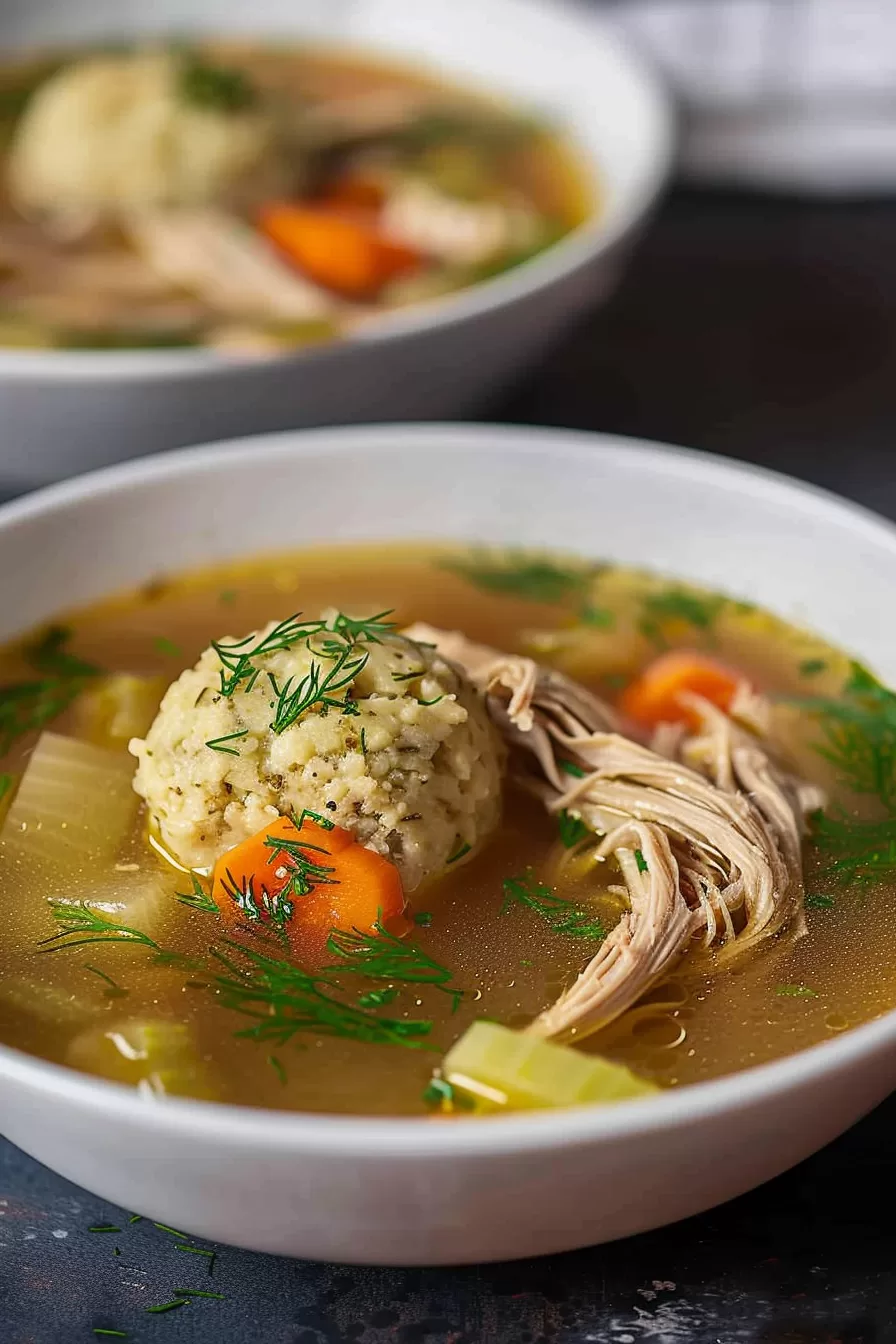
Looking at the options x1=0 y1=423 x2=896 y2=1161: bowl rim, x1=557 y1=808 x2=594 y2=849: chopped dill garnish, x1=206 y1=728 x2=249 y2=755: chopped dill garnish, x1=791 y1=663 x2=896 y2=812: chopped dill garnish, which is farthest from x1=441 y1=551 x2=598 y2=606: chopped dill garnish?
x1=0 y1=423 x2=896 y2=1161: bowl rim

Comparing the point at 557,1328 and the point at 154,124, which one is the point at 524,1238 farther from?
the point at 154,124

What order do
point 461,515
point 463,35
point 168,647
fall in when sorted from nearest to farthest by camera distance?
point 168,647
point 461,515
point 463,35

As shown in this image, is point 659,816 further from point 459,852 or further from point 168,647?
point 168,647

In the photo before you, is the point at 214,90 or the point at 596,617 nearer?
the point at 596,617

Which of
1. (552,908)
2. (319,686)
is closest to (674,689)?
(552,908)

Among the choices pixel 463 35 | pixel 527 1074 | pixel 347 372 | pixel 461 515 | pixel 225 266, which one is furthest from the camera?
pixel 463 35

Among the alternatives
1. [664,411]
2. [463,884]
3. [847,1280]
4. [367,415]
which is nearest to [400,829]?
[463,884]

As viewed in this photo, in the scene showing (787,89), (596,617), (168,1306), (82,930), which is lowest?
(168,1306)
